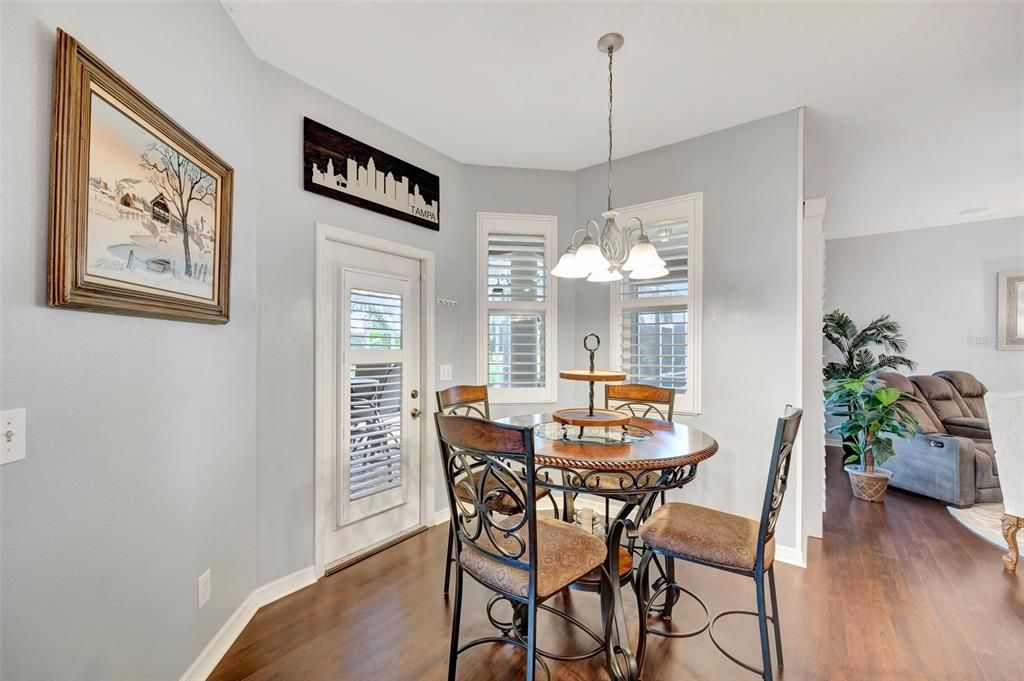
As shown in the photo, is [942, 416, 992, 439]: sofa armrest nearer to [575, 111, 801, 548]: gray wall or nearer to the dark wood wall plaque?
[575, 111, 801, 548]: gray wall

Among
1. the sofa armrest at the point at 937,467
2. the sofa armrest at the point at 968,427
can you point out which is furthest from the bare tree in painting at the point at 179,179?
the sofa armrest at the point at 968,427

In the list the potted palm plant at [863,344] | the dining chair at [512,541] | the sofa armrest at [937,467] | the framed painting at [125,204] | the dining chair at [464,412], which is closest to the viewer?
the framed painting at [125,204]

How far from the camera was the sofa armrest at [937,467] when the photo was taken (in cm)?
347

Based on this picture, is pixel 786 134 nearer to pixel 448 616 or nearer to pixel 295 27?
pixel 295 27

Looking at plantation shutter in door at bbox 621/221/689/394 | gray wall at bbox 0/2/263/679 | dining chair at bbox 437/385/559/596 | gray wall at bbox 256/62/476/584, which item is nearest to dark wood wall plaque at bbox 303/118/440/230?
gray wall at bbox 256/62/476/584

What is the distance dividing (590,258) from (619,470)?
0.91 metres

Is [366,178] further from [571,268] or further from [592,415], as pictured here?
[592,415]

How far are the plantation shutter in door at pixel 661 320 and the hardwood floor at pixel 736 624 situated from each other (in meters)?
1.29

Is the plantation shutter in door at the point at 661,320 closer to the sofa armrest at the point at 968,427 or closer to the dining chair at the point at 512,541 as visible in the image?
the dining chair at the point at 512,541

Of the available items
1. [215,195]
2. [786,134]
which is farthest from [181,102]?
[786,134]

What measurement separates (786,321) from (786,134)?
118 cm

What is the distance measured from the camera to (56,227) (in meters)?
1.03

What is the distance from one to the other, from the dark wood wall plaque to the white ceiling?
0.25 meters

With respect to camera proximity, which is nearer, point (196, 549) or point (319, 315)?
point (196, 549)
